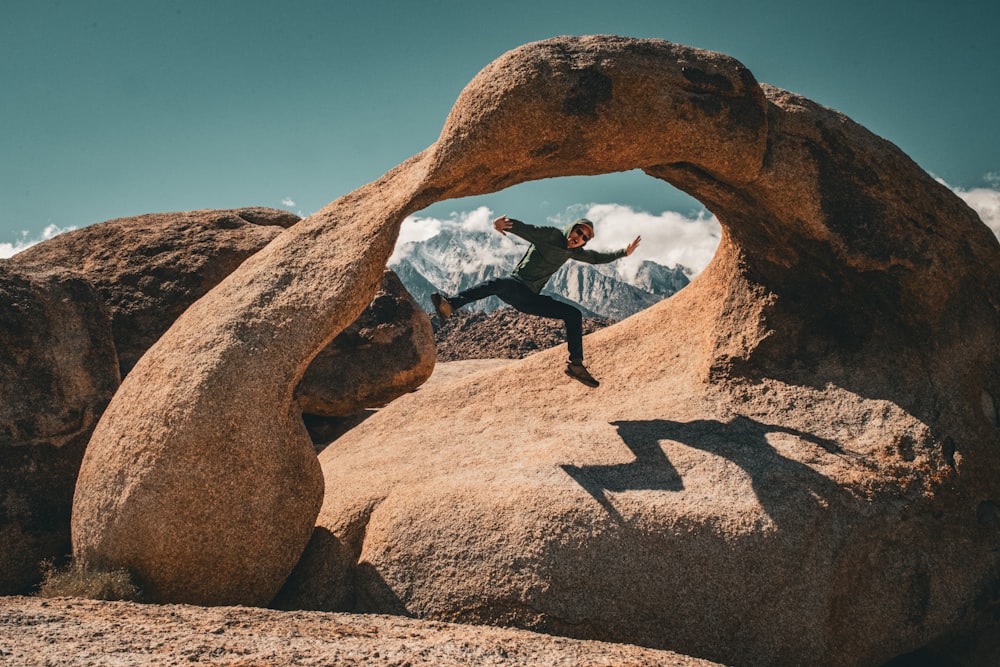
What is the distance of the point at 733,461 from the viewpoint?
6051 millimetres

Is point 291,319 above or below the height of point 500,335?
below

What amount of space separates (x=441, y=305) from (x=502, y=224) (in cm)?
102

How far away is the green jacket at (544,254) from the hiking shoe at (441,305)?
A: 36.1 inches

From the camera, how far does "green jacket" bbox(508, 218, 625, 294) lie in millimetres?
7145

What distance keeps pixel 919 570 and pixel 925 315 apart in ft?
8.45

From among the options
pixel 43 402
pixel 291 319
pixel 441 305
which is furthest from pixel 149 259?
pixel 441 305

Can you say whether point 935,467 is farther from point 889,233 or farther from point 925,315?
point 889,233

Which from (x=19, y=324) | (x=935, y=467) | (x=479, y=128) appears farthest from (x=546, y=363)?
(x=19, y=324)

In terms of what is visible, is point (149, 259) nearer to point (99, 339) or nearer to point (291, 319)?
point (99, 339)

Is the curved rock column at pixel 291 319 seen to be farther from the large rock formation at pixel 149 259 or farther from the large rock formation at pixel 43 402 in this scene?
the large rock formation at pixel 149 259

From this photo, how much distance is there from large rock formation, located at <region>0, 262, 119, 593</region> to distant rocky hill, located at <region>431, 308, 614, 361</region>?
45.8ft

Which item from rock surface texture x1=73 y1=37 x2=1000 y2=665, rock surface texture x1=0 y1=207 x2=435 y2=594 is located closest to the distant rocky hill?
rock surface texture x1=0 y1=207 x2=435 y2=594

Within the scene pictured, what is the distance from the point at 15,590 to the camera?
18.8ft

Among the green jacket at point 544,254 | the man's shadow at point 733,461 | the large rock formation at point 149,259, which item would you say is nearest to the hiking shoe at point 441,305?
the green jacket at point 544,254
